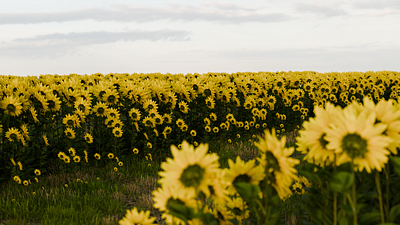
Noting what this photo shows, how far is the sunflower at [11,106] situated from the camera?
204 inches

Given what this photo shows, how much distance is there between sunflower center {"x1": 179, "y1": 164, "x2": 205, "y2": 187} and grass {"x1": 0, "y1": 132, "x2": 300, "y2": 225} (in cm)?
293

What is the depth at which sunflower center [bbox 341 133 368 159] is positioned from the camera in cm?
146

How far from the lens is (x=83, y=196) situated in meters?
4.92

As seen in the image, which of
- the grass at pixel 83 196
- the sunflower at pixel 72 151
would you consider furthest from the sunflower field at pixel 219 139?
the grass at pixel 83 196

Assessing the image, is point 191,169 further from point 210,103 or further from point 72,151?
point 210,103

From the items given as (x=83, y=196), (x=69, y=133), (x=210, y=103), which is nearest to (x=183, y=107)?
(x=210, y=103)

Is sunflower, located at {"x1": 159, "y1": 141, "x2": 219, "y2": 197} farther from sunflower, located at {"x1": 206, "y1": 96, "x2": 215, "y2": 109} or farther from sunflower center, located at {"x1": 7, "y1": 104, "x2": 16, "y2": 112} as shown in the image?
sunflower, located at {"x1": 206, "y1": 96, "x2": 215, "y2": 109}

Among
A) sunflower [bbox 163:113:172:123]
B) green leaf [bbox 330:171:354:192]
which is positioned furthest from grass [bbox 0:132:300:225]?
green leaf [bbox 330:171:354:192]

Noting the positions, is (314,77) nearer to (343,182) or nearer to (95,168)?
(95,168)

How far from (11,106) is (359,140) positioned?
531 cm

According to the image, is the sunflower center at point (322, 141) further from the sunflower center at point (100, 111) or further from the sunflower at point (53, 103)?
the sunflower at point (53, 103)

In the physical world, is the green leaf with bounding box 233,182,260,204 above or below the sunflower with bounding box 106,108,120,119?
below

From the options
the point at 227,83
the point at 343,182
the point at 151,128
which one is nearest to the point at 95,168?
the point at 151,128

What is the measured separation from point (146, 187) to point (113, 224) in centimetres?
139
